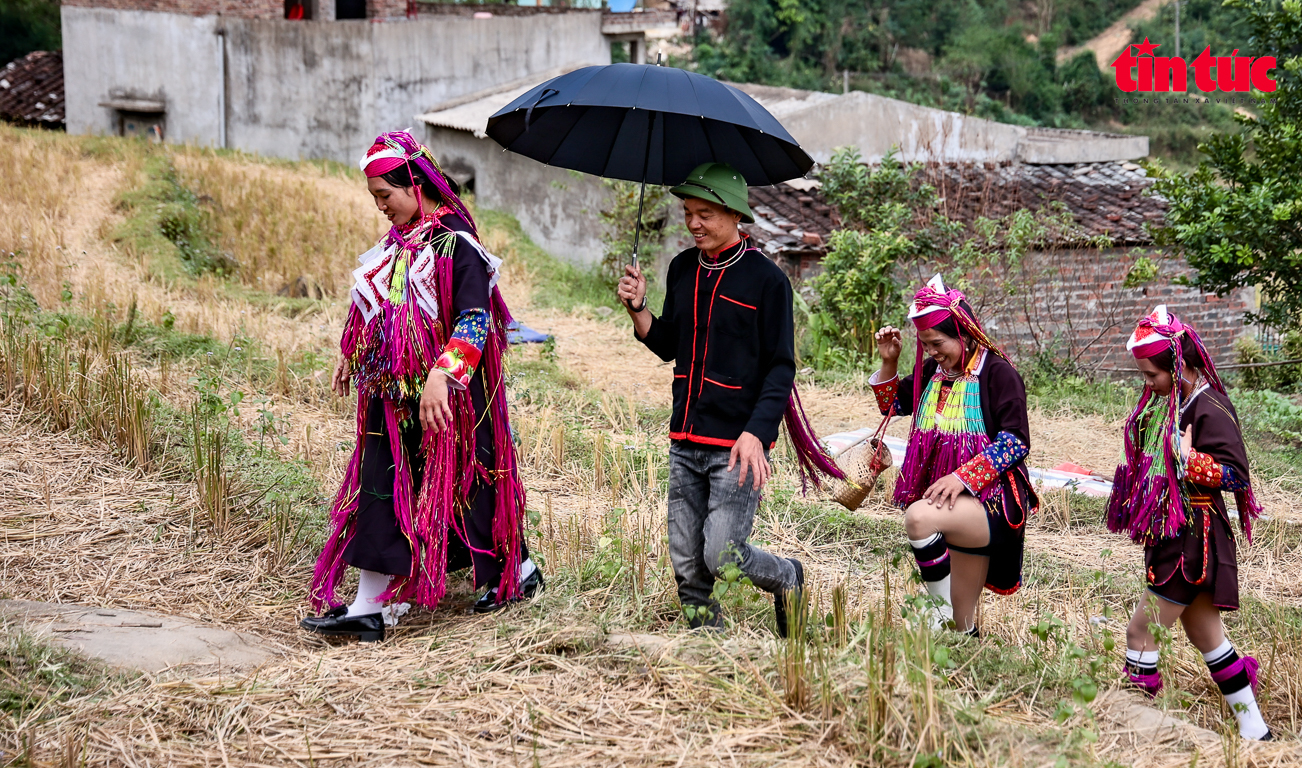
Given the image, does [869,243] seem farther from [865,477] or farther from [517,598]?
[517,598]

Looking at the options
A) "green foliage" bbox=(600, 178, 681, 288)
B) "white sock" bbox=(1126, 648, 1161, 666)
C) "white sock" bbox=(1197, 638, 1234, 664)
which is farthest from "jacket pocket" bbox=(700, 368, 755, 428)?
"green foliage" bbox=(600, 178, 681, 288)

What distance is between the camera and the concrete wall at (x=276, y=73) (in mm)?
19953

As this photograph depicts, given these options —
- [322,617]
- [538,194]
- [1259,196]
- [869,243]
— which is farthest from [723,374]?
[538,194]

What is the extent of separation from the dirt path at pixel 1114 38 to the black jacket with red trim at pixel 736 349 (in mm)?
38157

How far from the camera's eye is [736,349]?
Answer: 136 inches

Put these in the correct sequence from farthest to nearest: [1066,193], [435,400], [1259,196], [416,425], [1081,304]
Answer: [1066,193], [1081,304], [1259,196], [416,425], [435,400]

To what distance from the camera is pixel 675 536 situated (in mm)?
3602

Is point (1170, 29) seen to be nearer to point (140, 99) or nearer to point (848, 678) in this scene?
point (140, 99)

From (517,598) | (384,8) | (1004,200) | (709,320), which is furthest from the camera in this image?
(384,8)

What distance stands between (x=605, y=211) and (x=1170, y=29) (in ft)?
102

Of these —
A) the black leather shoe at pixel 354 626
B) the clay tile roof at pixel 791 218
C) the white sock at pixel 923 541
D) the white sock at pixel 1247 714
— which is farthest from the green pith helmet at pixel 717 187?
the clay tile roof at pixel 791 218

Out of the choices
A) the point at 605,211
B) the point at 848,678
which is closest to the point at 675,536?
the point at 848,678

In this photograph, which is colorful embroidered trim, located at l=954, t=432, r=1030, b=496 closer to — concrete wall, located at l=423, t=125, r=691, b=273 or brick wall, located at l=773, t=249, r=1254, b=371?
brick wall, located at l=773, t=249, r=1254, b=371

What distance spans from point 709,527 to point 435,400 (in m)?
0.96
